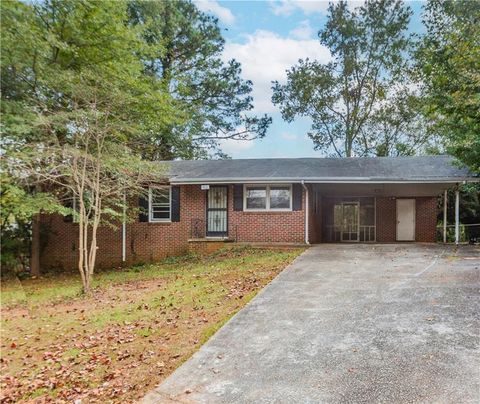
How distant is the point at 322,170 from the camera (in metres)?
14.8

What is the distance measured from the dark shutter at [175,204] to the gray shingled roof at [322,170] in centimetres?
56

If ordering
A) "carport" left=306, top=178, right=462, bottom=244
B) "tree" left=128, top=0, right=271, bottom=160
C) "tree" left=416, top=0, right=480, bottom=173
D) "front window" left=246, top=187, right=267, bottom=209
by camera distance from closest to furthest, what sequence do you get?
1. "tree" left=416, top=0, right=480, bottom=173
2. "front window" left=246, top=187, right=267, bottom=209
3. "carport" left=306, top=178, right=462, bottom=244
4. "tree" left=128, top=0, right=271, bottom=160

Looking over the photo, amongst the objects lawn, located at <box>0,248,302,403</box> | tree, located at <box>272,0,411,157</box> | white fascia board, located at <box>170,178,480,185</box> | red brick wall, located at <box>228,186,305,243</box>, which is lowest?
lawn, located at <box>0,248,302,403</box>

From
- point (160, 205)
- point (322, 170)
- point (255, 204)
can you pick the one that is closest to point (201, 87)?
point (160, 205)

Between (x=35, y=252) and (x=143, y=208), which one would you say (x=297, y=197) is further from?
(x=35, y=252)

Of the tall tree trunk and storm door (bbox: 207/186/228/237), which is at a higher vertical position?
storm door (bbox: 207/186/228/237)

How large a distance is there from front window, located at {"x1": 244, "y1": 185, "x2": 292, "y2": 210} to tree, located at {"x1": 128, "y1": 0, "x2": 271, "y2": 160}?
401 inches

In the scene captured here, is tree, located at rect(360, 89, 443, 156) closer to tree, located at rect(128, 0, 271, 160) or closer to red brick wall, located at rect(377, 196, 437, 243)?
tree, located at rect(128, 0, 271, 160)

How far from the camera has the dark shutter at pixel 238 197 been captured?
14.2 metres

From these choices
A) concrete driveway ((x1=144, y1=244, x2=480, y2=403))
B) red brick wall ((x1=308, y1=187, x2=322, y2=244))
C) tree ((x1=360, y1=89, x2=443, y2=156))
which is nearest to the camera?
concrete driveway ((x1=144, y1=244, x2=480, y2=403))

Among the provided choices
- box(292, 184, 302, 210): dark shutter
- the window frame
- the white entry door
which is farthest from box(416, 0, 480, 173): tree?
the window frame

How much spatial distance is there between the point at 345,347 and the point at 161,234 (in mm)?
11103

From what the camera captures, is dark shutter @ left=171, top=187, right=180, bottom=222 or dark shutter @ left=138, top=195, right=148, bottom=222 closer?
dark shutter @ left=171, top=187, right=180, bottom=222

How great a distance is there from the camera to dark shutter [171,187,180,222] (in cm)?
1480
